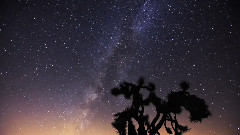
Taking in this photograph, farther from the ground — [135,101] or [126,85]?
[126,85]

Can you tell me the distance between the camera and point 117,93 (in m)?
12.3

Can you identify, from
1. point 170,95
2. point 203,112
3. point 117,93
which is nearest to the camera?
point 203,112

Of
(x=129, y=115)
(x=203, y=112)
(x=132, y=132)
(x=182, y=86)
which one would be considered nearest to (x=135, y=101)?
(x=129, y=115)

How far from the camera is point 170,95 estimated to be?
1060 centimetres

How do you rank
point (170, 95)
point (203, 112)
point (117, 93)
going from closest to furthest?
point (203, 112)
point (170, 95)
point (117, 93)

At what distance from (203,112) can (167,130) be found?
2.28 metres

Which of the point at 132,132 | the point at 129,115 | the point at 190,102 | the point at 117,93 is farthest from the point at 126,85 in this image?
the point at 190,102

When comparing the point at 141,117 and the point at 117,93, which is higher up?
the point at 117,93

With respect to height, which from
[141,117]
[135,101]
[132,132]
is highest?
[135,101]

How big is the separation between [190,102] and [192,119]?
2.62ft

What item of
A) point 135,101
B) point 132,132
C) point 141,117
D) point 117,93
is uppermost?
point 117,93

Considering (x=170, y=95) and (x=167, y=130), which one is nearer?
→ (x=170, y=95)

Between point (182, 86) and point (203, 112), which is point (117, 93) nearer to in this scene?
point (182, 86)

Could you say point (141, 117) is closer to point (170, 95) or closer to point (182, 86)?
point (170, 95)
